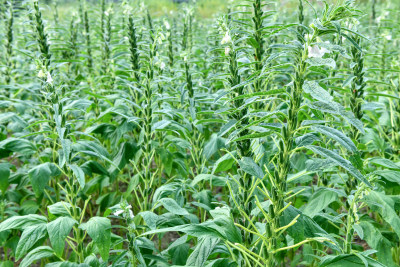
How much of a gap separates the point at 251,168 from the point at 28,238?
135 cm

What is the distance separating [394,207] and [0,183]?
9.52 feet

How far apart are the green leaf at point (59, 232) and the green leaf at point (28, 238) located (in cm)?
11

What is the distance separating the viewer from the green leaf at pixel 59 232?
2.15 m

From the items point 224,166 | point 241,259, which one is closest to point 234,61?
point 224,166

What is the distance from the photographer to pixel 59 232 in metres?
2.18

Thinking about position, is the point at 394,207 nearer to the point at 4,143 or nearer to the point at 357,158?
the point at 357,158

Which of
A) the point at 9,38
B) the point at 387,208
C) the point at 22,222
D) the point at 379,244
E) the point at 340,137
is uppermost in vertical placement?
the point at 9,38

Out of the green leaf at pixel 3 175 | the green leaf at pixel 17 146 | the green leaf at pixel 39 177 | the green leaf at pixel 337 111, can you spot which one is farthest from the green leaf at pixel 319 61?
the green leaf at pixel 3 175

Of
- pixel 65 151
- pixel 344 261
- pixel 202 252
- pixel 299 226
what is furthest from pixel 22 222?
pixel 344 261

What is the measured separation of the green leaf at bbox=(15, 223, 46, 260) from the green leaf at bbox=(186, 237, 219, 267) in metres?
0.93

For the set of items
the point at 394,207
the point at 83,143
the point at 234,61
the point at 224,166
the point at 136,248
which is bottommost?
the point at 394,207

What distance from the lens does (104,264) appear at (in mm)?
2256

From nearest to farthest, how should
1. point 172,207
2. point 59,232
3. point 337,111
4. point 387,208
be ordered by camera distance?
point 337,111
point 59,232
point 172,207
point 387,208

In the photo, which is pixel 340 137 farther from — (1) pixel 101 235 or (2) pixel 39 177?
(2) pixel 39 177
